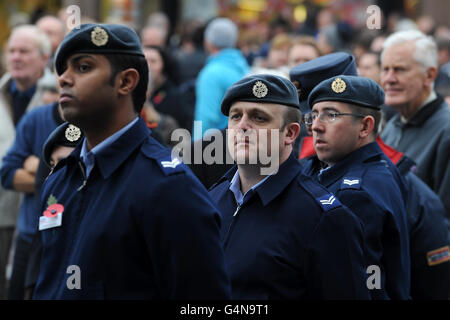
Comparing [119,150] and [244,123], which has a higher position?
[244,123]

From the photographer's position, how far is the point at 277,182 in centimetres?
335

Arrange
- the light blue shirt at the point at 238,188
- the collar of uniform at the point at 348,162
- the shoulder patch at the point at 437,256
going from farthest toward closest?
1. the shoulder patch at the point at 437,256
2. the collar of uniform at the point at 348,162
3. the light blue shirt at the point at 238,188

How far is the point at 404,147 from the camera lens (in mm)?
5594

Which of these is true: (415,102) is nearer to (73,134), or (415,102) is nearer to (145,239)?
(73,134)

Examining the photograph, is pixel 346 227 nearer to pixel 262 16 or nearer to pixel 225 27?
pixel 225 27

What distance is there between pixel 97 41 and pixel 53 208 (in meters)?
0.59

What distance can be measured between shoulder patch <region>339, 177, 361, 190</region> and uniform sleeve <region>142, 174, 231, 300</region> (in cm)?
133

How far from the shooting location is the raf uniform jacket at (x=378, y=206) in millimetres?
3738

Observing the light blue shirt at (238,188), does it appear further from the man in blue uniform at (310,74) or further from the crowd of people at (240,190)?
the man in blue uniform at (310,74)

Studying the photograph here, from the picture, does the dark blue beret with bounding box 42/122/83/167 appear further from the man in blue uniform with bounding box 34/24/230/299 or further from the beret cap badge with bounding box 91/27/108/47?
the beret cap badge with bounding box 91/27/108/47

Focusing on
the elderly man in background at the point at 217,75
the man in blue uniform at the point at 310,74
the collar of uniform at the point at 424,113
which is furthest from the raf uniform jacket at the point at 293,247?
the elderly man in background at the point at 217,75

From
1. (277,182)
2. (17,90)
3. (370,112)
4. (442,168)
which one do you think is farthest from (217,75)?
(277,182)

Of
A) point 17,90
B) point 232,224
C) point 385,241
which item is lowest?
point 385,241
